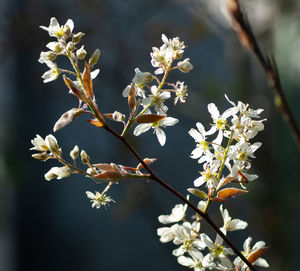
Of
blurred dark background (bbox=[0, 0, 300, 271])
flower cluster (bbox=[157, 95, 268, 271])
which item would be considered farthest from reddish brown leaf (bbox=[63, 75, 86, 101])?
blurred dark background (bbox=[0, 0, 300, 271])

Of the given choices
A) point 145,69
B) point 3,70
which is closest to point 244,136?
point 145,69

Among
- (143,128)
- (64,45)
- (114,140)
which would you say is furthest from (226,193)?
(114,140)

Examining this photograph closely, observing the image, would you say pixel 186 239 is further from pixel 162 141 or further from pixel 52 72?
pixel 52 72

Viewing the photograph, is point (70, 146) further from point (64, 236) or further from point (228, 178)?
point (228, 178)

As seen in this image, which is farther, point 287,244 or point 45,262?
point 45,262

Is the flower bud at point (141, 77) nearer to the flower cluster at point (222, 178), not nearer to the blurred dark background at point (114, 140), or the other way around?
the flower cluster at point (222, 178)

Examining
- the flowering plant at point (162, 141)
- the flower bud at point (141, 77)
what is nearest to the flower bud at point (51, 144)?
the flowering plant at point (162, 141)

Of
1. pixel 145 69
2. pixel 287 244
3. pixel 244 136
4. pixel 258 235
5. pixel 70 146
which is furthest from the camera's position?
pixel 70 146

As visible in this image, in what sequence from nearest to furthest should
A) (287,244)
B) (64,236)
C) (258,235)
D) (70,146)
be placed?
(287,244), (258,235), (70,146), (64,236)
